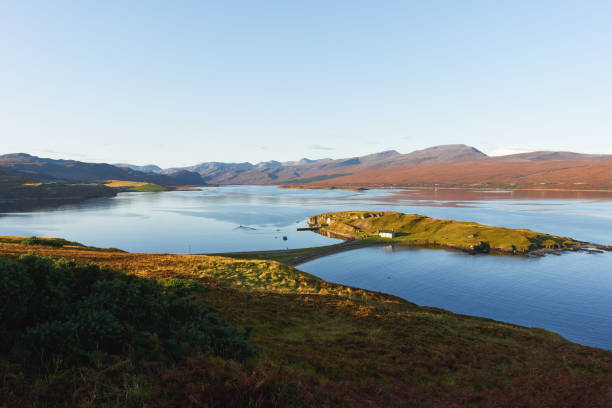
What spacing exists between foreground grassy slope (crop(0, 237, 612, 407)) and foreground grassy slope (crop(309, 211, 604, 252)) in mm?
93141

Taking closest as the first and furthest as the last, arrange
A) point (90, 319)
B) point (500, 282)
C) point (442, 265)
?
point (90, 319)
point (500, 282)
point (442, 265)

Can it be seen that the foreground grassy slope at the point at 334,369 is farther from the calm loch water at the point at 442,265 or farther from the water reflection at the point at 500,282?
the calm loch water at the point at 442,265

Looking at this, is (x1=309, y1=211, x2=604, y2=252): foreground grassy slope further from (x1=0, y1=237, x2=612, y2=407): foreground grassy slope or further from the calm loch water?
(x1=0, y1=237, x2=612, y2=407): foreground grassy slope

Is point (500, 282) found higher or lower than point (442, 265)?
lower

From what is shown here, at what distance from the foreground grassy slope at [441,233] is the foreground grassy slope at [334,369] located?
3667 inches

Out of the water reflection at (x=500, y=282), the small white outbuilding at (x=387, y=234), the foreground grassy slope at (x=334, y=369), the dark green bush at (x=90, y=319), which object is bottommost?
the water reflection at (x=500, y=282)

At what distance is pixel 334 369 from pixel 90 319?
955 centimetres

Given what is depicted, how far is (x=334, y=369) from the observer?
43.1 feet

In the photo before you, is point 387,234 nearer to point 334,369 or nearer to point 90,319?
point 334,369

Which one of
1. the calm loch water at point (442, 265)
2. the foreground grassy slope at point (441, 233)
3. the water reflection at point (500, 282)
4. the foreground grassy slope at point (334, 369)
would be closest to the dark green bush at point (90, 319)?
the foreground grassy slope at point (334, 369)

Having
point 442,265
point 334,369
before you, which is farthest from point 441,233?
point 334,369

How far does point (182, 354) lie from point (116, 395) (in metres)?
2.43

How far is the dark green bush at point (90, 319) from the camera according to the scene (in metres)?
8.73

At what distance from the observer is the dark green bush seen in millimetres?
8734
